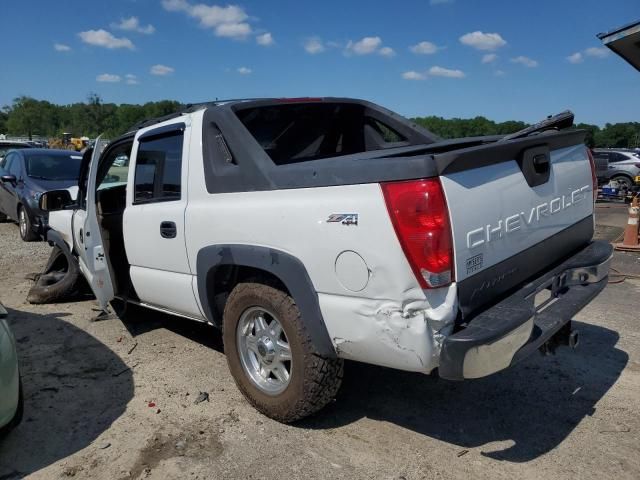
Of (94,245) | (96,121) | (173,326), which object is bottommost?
(173,326)

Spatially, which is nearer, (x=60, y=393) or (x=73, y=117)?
(x=60, y=393)

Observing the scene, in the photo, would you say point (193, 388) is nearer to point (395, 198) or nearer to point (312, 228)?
point (312, 228)

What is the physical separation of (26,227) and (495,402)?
29.8 feet

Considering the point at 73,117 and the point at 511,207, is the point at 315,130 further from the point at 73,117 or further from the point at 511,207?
the point at 73,117

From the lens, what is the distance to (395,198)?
2.40 m

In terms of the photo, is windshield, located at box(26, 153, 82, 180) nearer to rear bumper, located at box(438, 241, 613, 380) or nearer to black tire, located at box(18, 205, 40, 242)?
black tire, located at box(18, 205, 40, 242)

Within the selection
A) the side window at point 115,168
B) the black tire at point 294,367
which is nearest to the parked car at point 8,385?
the black tire at point 294,367

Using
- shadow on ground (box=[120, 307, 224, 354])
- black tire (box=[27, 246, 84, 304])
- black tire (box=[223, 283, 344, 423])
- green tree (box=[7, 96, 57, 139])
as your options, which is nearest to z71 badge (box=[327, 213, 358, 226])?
black tire (box=[223, 283, 344, 423])

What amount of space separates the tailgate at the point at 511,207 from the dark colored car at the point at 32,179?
8.26 meters

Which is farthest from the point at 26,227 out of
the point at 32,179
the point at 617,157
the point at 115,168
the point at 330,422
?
the point at 617,157

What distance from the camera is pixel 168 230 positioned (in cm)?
372

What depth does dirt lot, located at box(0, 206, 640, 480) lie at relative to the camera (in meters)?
2.83

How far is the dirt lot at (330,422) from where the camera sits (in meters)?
2.83

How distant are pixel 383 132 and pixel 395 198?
2.31 metres
